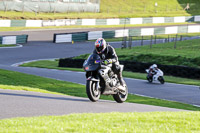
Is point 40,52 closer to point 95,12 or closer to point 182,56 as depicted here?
point 182,56

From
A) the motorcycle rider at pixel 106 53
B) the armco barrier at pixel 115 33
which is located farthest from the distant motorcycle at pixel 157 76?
the armco barrier at pixel 115 33

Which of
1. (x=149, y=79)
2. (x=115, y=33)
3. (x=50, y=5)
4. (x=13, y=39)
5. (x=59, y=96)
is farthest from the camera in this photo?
(x=50, y=5)

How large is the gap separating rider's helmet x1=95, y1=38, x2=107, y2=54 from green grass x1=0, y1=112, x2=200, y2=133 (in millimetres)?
3486

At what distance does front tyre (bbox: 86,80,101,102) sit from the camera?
445 inches

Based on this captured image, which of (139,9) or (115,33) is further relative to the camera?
(139,9)

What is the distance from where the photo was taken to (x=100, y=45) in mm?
11570

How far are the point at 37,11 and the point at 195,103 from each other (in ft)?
137

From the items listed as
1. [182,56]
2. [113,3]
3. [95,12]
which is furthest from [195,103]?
[113,3]

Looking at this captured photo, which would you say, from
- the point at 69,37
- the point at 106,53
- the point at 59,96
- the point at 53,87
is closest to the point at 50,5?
the point at 69,37

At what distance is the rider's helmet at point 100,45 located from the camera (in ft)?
37.9

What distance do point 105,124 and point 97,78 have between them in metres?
4.27

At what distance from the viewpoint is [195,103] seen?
1562 centimetres

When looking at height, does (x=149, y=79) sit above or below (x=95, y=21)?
below

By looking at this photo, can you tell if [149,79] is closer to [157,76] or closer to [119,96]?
[157,76]
